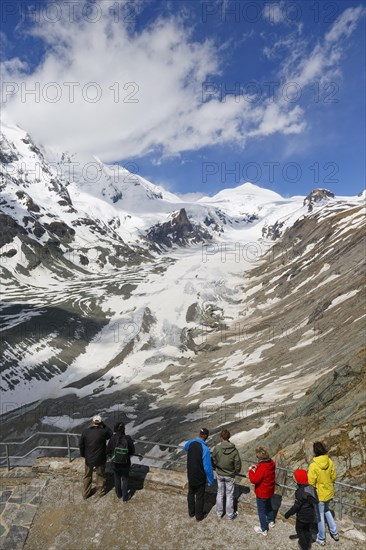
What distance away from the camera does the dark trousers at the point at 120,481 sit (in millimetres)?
11680

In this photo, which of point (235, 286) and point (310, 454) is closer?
point (310, 454)

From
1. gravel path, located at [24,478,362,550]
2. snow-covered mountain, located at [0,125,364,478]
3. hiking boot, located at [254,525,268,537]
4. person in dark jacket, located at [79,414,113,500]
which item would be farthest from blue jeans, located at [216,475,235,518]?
snow-covered mountain, located at [0,125,364,478]

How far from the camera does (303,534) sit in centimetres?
960

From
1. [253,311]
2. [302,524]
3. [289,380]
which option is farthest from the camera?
[253,311]

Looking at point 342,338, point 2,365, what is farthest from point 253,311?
point 2,365

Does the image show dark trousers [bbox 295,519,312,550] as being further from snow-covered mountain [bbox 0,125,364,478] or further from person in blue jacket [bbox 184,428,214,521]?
snow-covered mountain [bbox 0,125,364,478]

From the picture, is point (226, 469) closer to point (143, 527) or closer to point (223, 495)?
point (223, 495)

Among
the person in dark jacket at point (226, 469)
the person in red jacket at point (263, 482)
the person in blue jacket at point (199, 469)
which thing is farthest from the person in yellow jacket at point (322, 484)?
the person in blue jacket at point (199, 469)

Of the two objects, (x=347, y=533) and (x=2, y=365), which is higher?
(x=347, y=533)

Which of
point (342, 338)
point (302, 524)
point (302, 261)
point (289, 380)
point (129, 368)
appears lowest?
point (129, 368)

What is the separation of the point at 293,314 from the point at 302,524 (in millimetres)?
71791

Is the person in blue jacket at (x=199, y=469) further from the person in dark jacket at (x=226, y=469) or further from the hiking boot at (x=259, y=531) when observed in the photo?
the hiking boot at (x=259, y=531)

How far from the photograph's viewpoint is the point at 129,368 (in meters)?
81.5

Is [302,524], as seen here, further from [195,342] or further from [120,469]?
[195,342]
